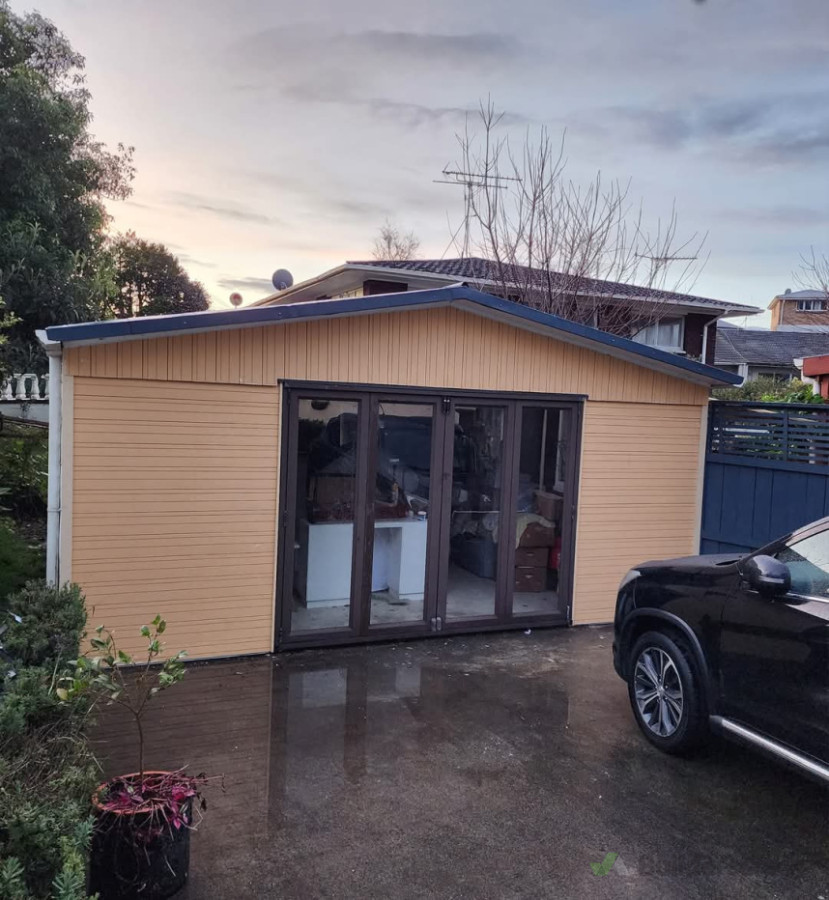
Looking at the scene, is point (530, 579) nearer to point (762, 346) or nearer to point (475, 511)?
point (475, 511)

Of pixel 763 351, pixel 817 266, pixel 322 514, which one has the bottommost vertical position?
pixel 322 514

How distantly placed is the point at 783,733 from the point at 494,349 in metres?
3.64

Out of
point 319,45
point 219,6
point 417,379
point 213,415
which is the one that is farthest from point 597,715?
point 319,45

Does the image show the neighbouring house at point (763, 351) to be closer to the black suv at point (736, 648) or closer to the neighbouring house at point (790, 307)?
the neighbouring house at point (790, 307)

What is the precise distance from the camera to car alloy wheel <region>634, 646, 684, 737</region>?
4250 millimetres

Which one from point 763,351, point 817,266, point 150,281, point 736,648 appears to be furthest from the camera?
point 150,281

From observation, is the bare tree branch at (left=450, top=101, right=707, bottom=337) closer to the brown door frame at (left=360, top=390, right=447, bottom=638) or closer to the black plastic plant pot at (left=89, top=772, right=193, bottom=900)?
the brown door frame at (left=360, top=390, right=447, bottom=638)

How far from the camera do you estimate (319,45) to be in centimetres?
893

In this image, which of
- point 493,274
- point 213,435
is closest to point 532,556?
point 213,435

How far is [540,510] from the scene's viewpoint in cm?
665

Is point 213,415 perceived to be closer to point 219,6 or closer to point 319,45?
point 219,6

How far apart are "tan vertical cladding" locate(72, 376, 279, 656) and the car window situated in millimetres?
3605

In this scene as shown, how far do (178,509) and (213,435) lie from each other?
1.99 ft

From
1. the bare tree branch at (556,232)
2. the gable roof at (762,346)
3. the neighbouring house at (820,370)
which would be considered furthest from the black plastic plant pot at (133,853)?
the gable roof at (762,346)
